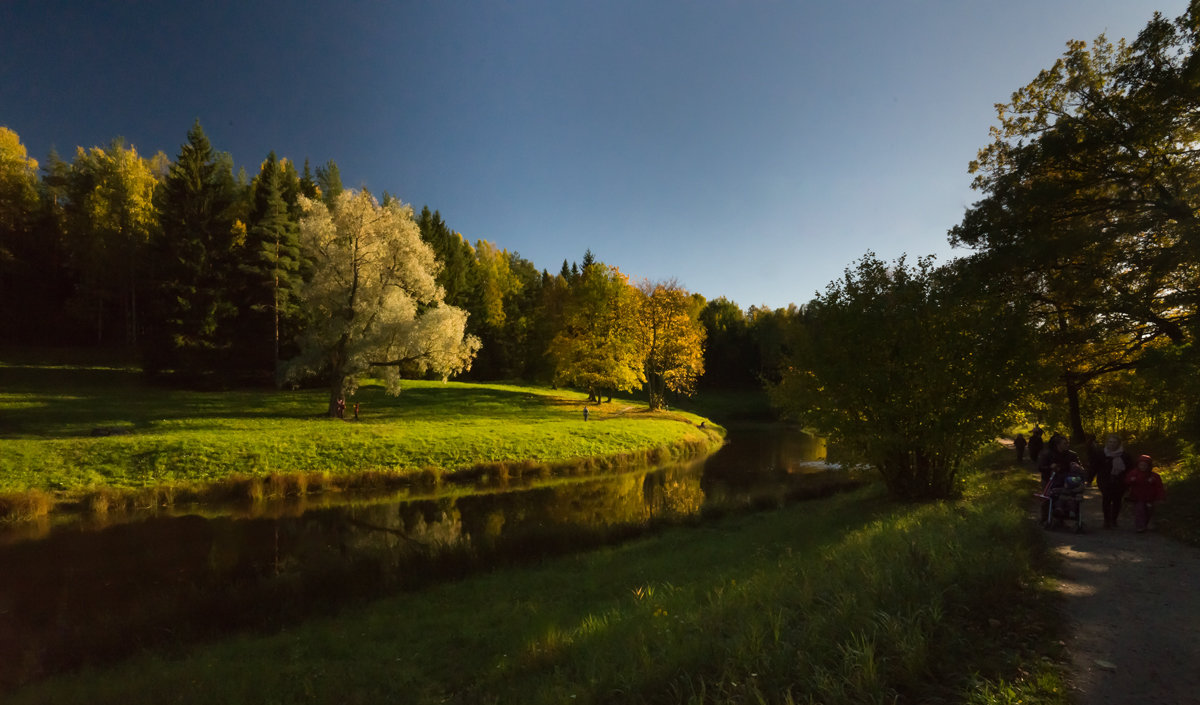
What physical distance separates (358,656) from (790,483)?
20.7 meters

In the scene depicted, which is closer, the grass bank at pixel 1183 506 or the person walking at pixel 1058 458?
the grass bank at pixel 1183 506

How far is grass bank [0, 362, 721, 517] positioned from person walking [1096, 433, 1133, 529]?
A: 65.7 ft

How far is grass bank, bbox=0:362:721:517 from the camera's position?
18.7 m

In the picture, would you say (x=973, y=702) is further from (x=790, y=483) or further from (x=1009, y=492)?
(x=790, y=483)

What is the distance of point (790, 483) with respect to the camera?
79.2 ft

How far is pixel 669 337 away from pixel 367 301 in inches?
1055

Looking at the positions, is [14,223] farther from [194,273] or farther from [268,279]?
[268,279]

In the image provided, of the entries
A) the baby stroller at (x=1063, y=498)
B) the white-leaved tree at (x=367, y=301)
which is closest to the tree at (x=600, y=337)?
the white-leaved tree at (x=367, y=301)

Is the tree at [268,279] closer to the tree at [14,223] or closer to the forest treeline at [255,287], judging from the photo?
the forest treeline at [255,287]

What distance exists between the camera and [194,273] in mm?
38031

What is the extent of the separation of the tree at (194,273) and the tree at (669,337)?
34.2 m

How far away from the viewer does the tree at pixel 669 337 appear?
46750mm

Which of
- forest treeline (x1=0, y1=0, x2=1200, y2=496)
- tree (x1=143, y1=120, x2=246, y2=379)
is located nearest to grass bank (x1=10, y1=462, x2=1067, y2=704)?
forest treeline (x1=0, y1=0, x2=1200, y2=496)

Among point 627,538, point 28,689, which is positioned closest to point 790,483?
point 627,538
